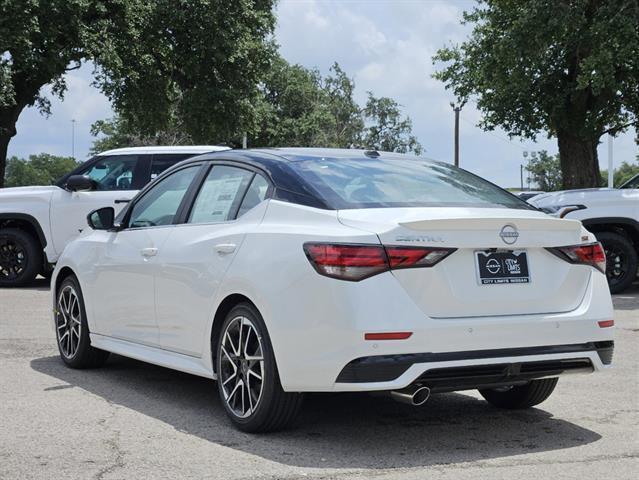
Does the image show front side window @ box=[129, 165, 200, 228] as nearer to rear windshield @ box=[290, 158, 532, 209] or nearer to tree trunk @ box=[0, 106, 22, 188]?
rear windshield @ box=[290, 158, 532, 209]

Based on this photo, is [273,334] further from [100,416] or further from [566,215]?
[566,215]

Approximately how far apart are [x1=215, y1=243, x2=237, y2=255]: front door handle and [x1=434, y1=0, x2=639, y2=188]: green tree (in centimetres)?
1762

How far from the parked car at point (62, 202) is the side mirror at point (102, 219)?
7.25 metres

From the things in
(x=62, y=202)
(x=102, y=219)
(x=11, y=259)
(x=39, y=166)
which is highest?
(x=39, y=166)

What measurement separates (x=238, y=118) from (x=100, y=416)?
85.9 feet

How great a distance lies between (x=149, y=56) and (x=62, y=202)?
50.3 feet

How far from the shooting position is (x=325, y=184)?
18.9 feet

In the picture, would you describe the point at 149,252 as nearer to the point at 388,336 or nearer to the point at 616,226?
the point at 388,336

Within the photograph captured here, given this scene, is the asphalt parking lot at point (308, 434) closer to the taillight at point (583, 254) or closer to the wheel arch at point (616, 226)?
the taillight at point (583, 254)

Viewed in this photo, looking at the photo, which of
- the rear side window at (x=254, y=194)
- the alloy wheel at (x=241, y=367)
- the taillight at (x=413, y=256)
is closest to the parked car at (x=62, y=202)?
the rear side window at (x=254, y=194)

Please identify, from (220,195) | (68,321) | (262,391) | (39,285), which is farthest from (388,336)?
(39,285)

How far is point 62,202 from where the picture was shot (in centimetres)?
1517

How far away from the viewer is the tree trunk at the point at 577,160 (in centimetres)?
2712

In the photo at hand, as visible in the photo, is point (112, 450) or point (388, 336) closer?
point (388, 336)
